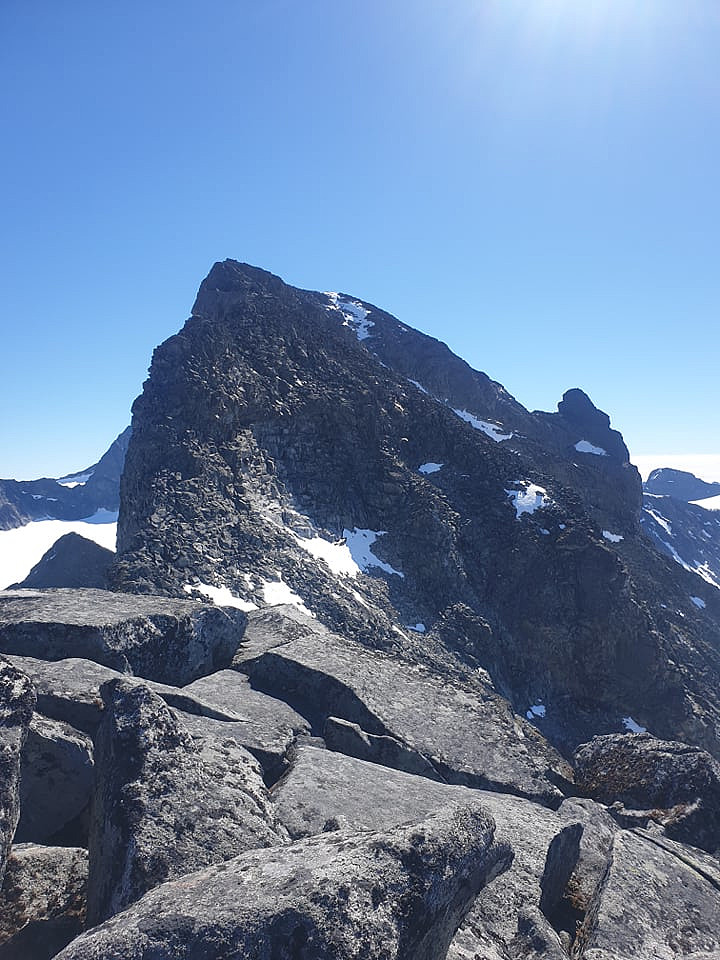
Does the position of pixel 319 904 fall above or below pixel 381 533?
below

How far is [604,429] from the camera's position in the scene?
121312mm

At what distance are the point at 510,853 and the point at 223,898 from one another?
2.90 metres

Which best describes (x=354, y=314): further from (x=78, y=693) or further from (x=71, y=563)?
(x=78, y=693)

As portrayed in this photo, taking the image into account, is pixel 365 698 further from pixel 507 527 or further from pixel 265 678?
pixel 507 527

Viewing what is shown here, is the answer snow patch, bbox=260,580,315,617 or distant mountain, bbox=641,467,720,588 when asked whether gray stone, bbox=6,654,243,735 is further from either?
distant mountain, bbox=641,467,720,588

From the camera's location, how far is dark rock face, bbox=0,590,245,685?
26.6ft

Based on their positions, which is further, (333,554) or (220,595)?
(333,554)

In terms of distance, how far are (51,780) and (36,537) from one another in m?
181

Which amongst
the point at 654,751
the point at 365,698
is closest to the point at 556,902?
the point at 365,698

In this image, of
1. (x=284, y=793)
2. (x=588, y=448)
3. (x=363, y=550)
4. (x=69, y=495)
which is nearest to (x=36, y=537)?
(x=69, y=495)

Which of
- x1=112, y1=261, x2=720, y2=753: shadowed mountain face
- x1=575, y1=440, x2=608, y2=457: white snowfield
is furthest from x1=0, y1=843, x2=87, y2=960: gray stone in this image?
x1=575, y1=440, x2=608, y2=457: white snowfield

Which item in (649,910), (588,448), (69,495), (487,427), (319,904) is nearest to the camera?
(319,904)

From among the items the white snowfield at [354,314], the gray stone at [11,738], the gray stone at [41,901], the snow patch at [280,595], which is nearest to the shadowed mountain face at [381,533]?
the snow patch at [280,595]

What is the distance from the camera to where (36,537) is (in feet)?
540
